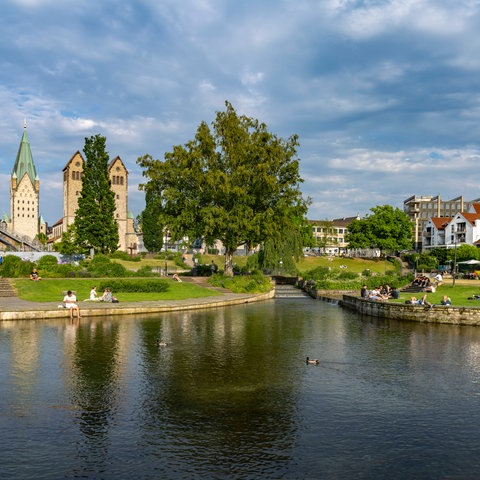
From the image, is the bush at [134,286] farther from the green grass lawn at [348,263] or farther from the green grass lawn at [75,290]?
the green grass lawn at [348,263]

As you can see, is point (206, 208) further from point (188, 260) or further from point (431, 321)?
point (188, 260)

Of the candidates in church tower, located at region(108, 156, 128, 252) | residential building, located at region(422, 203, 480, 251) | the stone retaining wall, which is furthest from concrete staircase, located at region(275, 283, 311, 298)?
church tower, located at region(108, 156, 128, 252)

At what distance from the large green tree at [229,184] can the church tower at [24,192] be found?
411ft

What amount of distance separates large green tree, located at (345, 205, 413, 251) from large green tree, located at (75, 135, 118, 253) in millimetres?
57656

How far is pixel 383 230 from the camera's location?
105 meters

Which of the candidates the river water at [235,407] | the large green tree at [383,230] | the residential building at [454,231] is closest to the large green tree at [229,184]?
the river water at [235,407]

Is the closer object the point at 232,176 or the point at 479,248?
the point at 232,176

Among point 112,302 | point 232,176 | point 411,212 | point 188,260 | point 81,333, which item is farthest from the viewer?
point 411,212

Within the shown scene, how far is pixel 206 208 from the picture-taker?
1900 inches

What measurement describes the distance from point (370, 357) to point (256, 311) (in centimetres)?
1698

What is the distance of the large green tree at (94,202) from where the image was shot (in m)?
68.1

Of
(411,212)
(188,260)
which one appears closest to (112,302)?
(188,260)

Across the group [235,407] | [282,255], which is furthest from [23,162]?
[235,407]

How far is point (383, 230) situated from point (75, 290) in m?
80.7
